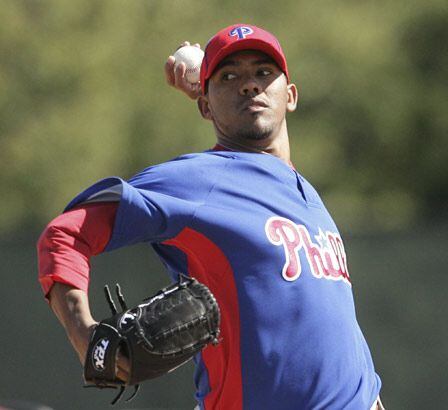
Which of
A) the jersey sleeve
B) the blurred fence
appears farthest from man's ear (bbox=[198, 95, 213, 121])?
the blurred fence

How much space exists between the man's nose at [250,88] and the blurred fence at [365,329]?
19.0 feet

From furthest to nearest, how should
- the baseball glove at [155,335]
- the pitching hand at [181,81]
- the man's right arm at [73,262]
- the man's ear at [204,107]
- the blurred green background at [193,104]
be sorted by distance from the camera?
the blurred green background at [193,104] < the pitching hand at [181,81] < the man's ear at [204,107] < the man's right arm at [73,262] < the baseball glove at [155,335]

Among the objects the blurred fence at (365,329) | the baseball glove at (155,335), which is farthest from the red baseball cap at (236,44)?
the blurred fence at (365,329)

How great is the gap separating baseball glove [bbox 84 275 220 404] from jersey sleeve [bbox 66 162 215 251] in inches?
9.7

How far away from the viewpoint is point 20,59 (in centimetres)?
1535

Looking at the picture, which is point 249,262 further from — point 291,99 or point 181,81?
point 181,81

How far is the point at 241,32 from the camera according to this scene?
3688 mm

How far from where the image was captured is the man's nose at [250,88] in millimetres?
3645

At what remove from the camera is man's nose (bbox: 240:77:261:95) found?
3.64 m

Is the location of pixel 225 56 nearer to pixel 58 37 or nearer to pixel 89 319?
pixel 89 319

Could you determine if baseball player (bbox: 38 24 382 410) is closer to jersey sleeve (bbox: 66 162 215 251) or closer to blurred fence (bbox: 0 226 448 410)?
jersey sleeve (bbox: 66 162 215 251)

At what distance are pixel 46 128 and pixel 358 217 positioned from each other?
169 inches

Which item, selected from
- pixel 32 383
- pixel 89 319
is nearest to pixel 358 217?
pixel 32 383

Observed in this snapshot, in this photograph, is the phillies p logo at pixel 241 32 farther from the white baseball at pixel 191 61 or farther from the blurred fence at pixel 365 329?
the blurred fence at pixel 365 329
